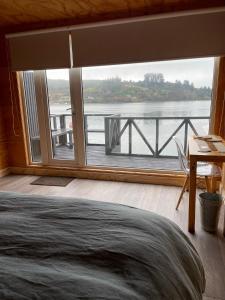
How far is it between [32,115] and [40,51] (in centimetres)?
104

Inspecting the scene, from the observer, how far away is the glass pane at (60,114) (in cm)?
359

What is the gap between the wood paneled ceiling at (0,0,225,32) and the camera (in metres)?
2.68

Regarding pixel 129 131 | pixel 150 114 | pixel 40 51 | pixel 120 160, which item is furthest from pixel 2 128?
pixel 150 114

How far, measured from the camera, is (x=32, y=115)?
3.90 meters

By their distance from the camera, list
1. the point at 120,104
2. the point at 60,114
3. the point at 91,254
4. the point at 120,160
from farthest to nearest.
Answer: the point at 120,160 < the point at 120,104 < the point at 60,114 < the point at 91,254

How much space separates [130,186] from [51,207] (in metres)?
2.19

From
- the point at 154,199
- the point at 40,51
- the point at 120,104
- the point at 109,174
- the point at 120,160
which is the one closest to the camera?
the point at 154,199

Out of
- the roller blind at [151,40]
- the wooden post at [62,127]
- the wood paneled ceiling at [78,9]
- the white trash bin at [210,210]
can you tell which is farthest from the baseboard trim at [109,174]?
the wood paneled ceiling at [78,9]

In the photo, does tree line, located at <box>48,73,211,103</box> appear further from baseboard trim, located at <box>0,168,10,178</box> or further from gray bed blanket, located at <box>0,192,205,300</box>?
gray bed blanket, located at <box>0,192,205,300</box>

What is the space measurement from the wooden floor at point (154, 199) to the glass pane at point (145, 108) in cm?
59

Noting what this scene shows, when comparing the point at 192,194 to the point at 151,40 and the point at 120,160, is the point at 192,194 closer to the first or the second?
the point at 151,40

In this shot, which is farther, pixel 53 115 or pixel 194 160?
pixel 53 115

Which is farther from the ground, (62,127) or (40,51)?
(40,51)

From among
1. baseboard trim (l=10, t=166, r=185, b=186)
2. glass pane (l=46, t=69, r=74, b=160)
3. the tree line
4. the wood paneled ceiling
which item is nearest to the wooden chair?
baseboard trim (l=10, t=166, r=185, b=186)
